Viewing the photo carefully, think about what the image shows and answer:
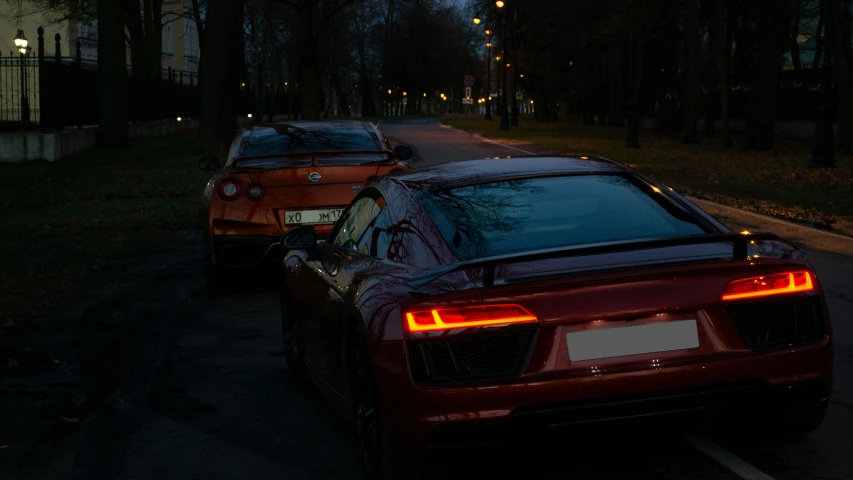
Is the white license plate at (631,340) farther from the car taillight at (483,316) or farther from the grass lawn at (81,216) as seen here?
the grass lawn at (81,216)

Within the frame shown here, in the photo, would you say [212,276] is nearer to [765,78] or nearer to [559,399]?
[559,399]

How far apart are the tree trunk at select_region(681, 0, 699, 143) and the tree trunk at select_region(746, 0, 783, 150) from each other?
4.72 metres

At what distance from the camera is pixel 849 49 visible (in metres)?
31.2

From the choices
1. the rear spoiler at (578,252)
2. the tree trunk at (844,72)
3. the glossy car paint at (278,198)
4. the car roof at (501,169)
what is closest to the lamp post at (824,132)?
the tree trunk at (844,72)

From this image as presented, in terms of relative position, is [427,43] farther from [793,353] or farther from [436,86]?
[793,353]

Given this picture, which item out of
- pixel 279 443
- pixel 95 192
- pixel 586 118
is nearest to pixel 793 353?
pixel 279 443

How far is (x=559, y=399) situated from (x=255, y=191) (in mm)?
6467

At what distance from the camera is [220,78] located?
31.1 metres

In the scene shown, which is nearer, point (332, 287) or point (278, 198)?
point (332, 287)

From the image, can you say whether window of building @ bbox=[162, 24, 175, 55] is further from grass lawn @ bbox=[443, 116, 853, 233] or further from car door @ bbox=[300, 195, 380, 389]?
car door @ bbox=[300, 195, 380, 389]

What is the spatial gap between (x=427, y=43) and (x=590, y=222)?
4421 inches

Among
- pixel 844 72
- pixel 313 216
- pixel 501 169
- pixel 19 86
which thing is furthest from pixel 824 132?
pixel 501 169

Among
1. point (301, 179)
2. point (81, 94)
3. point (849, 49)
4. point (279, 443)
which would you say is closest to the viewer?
point (279, 443)

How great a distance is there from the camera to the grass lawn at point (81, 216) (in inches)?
464
